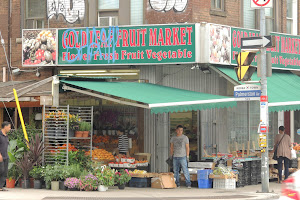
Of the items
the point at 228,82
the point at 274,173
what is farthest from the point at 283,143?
the point at 228,82

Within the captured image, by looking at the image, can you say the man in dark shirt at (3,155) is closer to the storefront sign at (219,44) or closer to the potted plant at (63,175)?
the potted plant at (63,175)

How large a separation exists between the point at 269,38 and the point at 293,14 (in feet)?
32.3

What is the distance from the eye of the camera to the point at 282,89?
79.5 feet

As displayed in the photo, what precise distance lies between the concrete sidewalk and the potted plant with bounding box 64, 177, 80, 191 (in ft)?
1.19

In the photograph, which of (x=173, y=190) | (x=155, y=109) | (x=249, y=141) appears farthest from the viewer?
(x=249, y=141)

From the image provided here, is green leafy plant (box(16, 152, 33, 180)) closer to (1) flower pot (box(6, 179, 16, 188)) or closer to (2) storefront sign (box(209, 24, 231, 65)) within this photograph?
(1) flower pot (box(6, 179, 16, 188))

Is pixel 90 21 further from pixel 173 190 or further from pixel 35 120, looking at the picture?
pixel 173 190

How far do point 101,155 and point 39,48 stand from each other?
4.64m

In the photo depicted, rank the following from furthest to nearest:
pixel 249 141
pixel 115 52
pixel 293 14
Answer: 1. pixel 293 14
2. pixel 249 141
3. pixel 115 52

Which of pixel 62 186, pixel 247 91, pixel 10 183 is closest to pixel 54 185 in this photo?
pixel 62 186

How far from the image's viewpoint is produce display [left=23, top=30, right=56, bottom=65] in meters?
24.1

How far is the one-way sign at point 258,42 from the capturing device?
62.1 ft

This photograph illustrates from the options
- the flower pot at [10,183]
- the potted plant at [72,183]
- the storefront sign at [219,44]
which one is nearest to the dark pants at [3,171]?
the flower pot at [10,183]

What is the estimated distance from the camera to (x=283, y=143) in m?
23.3
